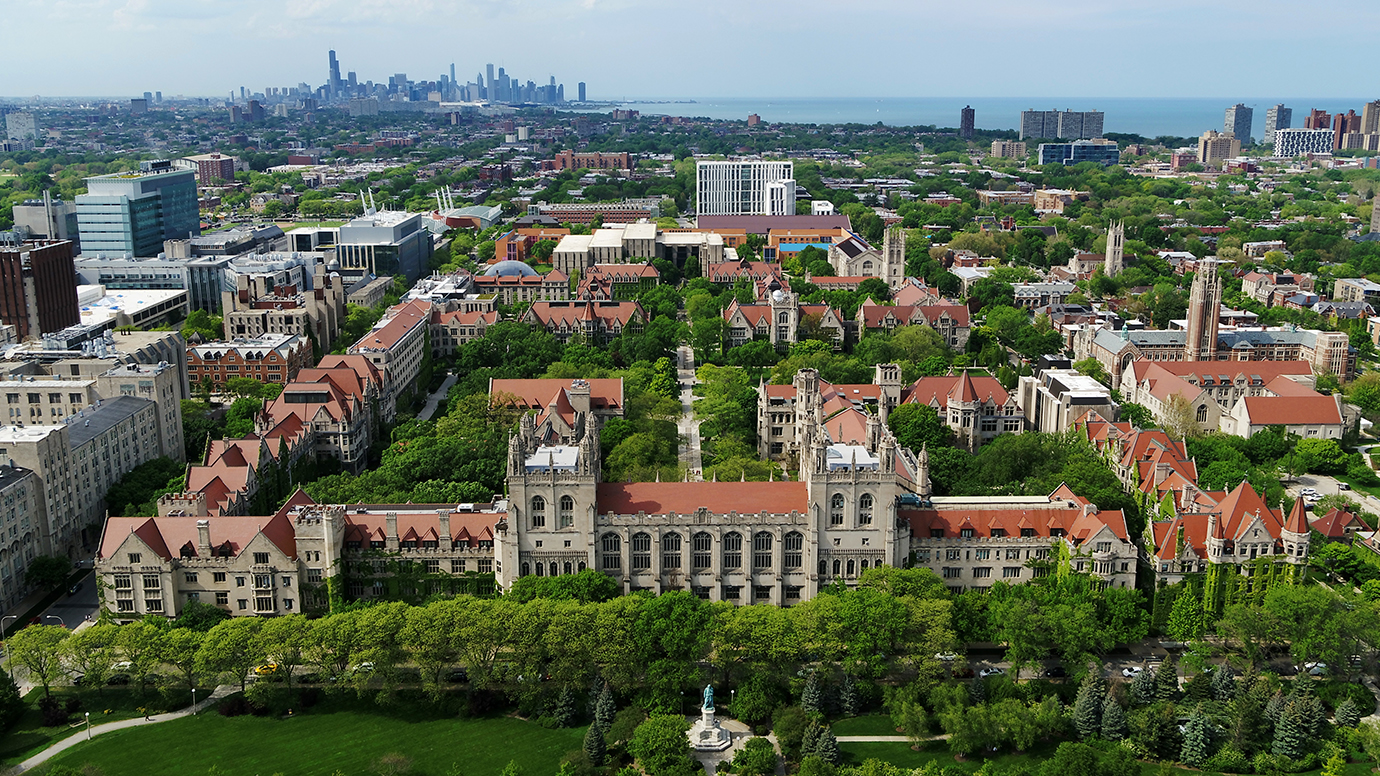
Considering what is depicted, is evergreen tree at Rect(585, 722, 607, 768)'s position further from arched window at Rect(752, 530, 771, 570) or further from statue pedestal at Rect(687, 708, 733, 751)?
arched window at Rect(752, 530, 771, 570)

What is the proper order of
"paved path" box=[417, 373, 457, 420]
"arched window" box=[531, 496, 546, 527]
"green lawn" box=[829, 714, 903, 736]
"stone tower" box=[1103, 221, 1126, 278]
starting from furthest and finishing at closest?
"stone tower" box=[1103, 221, 1126, 278], "paved path" box=[417, 373, 457, 420], "arched window" box=[531, 496, 546, 527], "green lawn" box=[829, 714, 903, 736]

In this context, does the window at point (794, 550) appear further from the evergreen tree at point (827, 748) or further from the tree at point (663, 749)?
the tree at point (663, 749)

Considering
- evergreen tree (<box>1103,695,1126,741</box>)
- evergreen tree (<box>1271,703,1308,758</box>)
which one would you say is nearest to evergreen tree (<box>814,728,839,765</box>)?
evergreen tree (<box>1103,695,1126,741</box>)

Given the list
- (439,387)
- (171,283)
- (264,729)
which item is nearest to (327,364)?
(439,387)

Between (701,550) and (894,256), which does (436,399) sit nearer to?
(701,550)

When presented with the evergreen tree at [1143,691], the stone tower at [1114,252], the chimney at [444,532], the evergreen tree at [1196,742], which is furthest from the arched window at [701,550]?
the stone tower at [1114,252]

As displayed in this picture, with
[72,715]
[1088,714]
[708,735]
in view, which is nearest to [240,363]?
[72,715]
